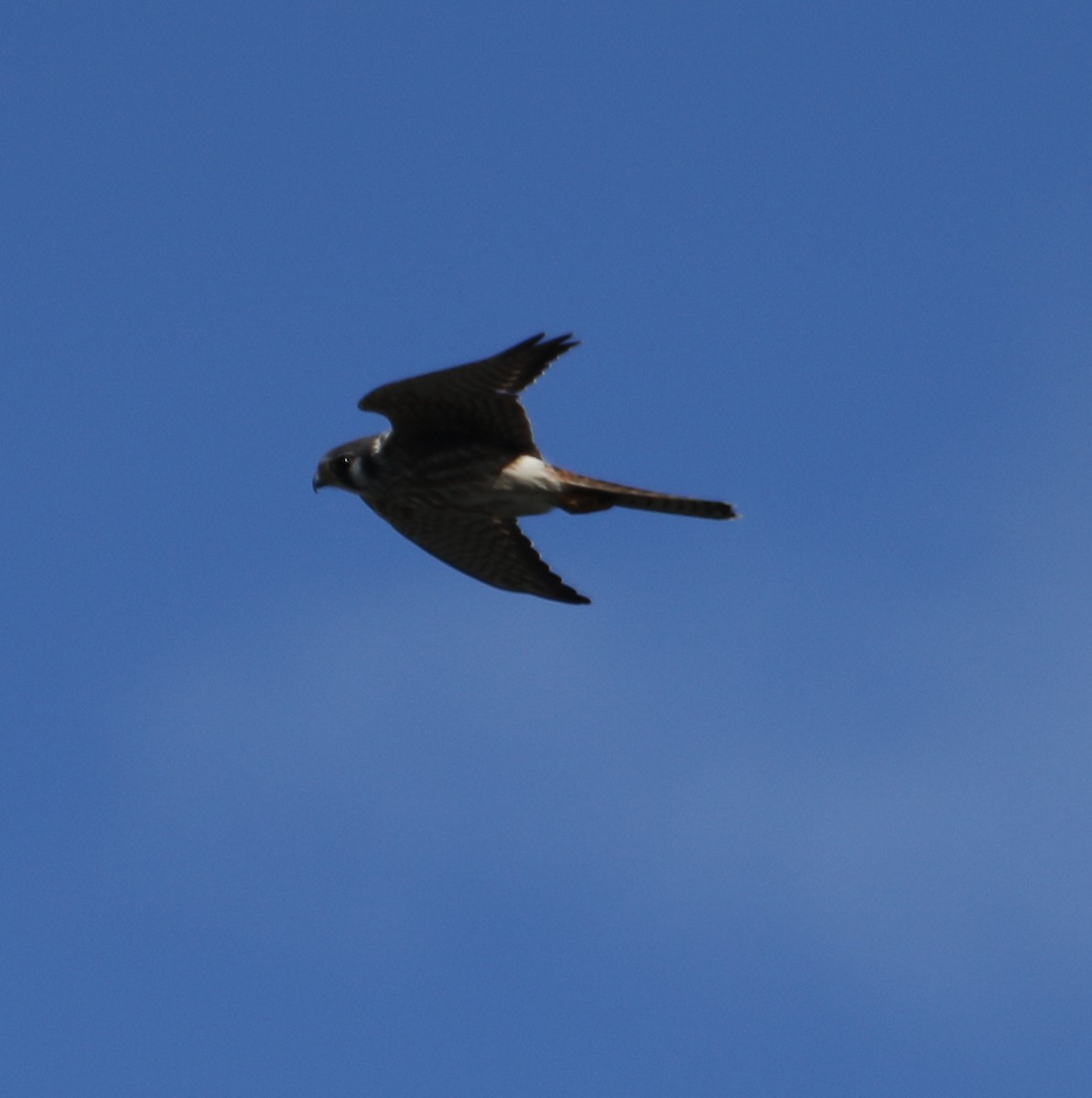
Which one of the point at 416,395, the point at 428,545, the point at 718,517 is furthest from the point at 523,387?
the point at 428,545

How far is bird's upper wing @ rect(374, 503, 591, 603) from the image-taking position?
37.1ft

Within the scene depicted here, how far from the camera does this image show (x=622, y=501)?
408 inches

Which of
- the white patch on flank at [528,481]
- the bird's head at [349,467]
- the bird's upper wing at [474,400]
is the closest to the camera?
the bird's upper wing at [474,400]

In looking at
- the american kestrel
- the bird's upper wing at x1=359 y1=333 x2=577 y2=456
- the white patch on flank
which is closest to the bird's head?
the american kestrel

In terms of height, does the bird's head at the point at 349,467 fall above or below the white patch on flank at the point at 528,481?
above

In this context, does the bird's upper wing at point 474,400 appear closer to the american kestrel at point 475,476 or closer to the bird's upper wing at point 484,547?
the american kestrel at point 475,476

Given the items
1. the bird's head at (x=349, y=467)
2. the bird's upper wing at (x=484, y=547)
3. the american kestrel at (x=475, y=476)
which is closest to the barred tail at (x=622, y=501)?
the american kestrel at (x=475, y=476)

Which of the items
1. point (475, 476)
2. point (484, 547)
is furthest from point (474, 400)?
point (484, 547)

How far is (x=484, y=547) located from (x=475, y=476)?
3.29ft

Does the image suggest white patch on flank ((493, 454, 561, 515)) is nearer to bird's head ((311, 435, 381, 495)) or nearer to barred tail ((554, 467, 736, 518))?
barred tail ((554, 467, 736, 518))

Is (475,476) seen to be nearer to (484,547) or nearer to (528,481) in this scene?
(528,481)

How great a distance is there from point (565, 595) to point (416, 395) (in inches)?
72.3

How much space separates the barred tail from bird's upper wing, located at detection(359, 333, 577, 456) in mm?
305

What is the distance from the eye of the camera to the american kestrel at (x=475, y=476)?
10039 mm
